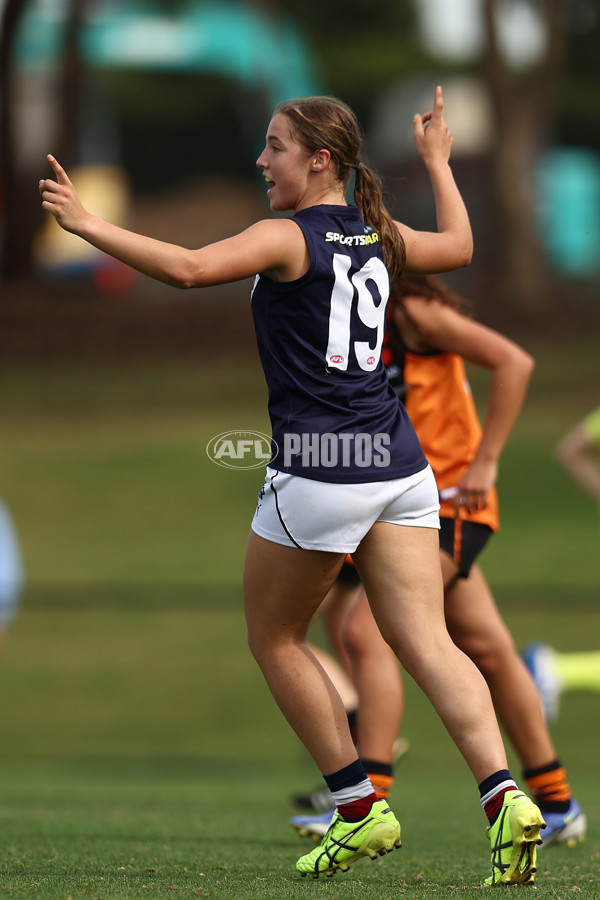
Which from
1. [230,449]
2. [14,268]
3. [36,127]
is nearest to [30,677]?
[230,449]

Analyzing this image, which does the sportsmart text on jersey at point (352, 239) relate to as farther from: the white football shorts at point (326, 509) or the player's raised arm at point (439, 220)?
the white football shorts at point (326, 509)

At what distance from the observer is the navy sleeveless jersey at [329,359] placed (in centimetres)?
338

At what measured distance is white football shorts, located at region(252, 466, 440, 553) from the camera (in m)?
3.37

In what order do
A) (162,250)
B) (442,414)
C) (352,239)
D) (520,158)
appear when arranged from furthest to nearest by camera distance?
(520,158) → (442,414) → (352,239) → (162,250)

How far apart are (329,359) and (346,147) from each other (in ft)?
1.89

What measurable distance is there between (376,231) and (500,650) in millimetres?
1699

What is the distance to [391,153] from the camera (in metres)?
36.1

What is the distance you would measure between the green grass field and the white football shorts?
877mm

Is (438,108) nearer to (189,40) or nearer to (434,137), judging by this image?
(434,137)

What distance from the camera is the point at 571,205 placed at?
119 feet

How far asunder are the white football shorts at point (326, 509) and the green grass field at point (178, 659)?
88 centimetres

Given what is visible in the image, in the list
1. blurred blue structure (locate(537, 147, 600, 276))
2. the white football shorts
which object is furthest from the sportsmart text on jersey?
blurred blue structure (locate(537, 147, 600, 276))

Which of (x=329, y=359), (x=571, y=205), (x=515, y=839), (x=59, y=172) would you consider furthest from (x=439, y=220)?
(x=571, y=205)

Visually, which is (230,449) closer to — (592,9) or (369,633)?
(369,633)
